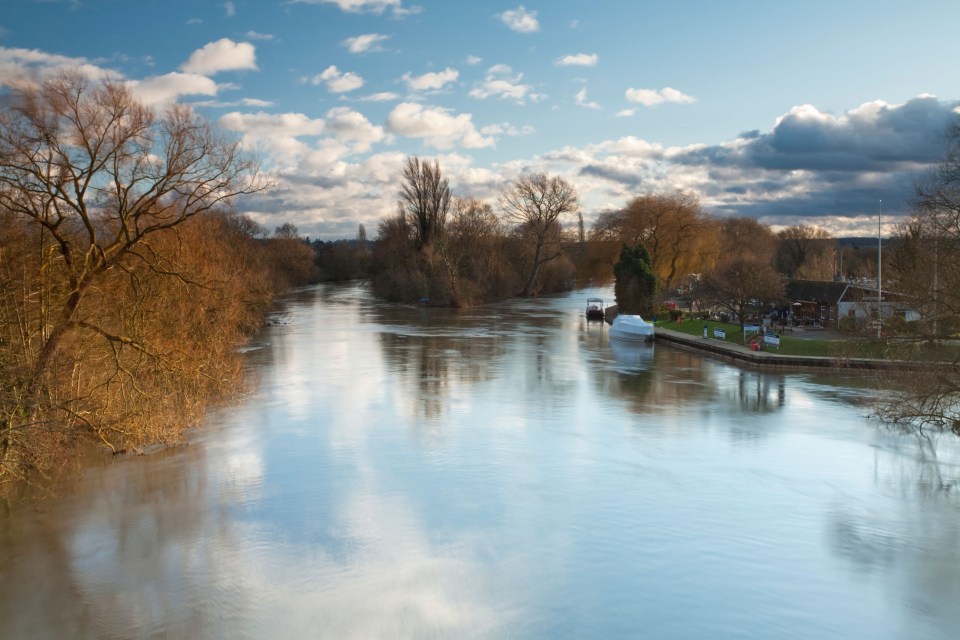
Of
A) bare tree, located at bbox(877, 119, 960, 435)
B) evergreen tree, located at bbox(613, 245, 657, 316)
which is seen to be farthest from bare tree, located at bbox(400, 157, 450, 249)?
bare tree, located at bbox(877, 119, 960, 435)

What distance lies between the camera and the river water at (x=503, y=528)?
757 cm

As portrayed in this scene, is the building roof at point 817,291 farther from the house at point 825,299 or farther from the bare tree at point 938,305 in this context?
the bare tree at point 938,305

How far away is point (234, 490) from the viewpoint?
1123cm

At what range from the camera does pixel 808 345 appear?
25.6 m

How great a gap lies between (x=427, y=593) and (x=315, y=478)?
4.52 metres

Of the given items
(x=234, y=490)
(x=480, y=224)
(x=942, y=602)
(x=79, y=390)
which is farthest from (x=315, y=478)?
(x=480, y=224)

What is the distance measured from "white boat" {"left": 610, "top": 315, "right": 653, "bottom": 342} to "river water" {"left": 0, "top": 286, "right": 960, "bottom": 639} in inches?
546

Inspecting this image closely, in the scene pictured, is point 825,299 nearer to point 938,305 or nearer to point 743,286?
point 743,286

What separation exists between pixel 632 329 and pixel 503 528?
23.6 metres

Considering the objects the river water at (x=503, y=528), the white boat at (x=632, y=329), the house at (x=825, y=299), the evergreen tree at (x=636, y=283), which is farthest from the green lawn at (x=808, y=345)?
the evergreen tree at (x=636, y=283)

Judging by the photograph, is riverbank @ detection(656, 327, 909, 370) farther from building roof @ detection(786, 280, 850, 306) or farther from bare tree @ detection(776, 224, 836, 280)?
bare tree @ detection(776, 224, 836, 280)

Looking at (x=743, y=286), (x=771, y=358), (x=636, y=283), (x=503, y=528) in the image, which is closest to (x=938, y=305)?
(x=503, y=528)

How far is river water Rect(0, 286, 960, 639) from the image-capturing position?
7.57 metres

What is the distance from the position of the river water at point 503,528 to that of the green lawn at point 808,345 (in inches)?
164
